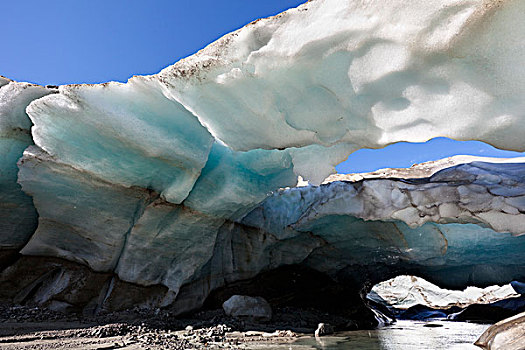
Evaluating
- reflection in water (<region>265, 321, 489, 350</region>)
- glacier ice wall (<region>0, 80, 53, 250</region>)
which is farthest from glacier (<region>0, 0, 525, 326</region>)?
reflection in water (<region>265, 321, 489, 350</region>)

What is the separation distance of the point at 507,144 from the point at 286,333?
3.81m

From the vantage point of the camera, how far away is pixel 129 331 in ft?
13.8

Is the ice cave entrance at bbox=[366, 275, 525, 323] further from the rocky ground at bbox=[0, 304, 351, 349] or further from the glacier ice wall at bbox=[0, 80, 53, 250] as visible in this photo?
the glacier ice wall at bbox=[0, 80, 53, 250]

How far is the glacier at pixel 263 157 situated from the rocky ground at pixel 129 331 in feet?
1.24

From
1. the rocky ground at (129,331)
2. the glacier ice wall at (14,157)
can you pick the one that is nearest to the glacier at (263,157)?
the glacier ice wall at (14,157)

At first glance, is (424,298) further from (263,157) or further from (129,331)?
(129,331)

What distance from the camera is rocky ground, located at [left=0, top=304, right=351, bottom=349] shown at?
3.39 meters

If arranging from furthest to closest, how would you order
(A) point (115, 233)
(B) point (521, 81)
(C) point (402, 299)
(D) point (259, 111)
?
(C) point (402, 299), (A) point (115, 233), (D) point (259, 111), (B) point (521, 81)

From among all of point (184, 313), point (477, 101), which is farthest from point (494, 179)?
point (184, 313)

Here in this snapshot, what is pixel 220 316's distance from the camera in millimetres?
5777

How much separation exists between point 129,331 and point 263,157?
9.67ft

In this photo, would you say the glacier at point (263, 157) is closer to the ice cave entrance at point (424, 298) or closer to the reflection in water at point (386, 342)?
the reflection in water at point (386, 342)

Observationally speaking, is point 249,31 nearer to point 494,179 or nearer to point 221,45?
point 221,45

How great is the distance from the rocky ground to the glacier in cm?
38
